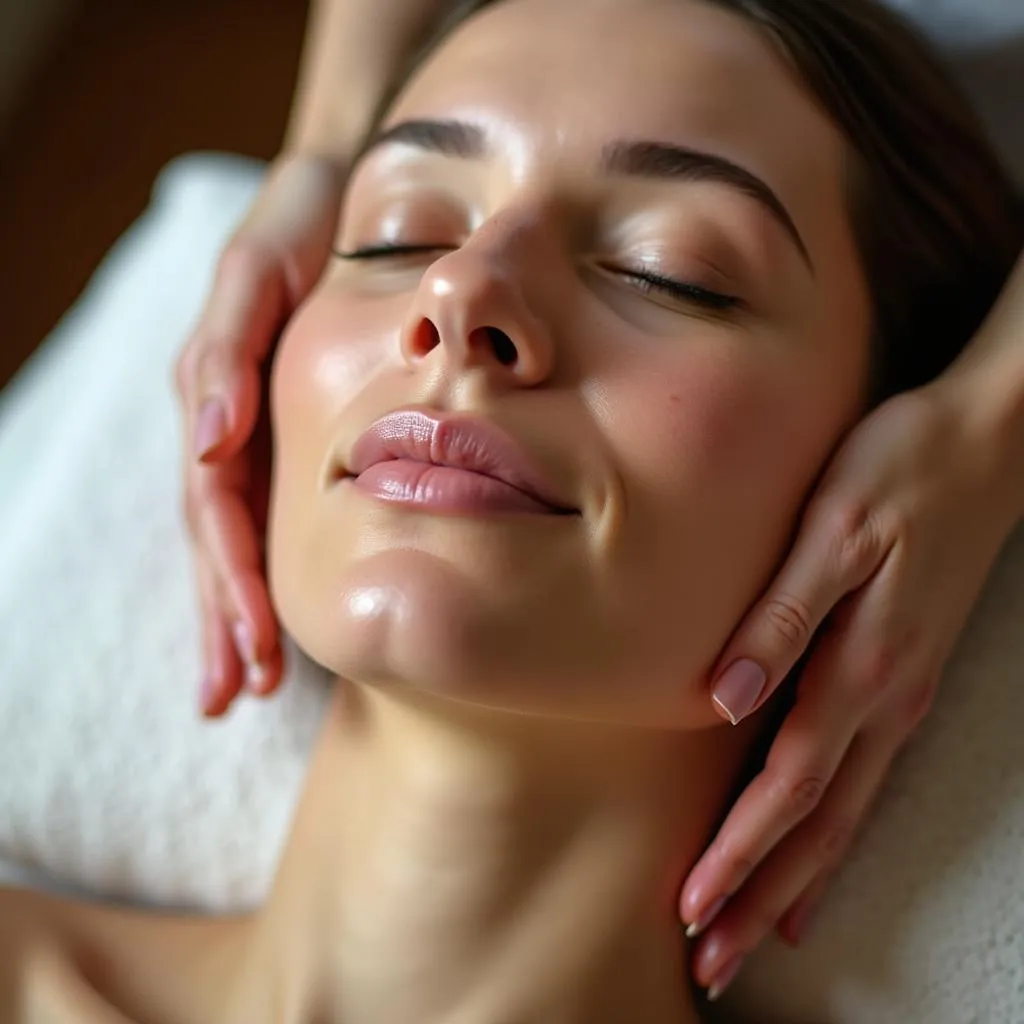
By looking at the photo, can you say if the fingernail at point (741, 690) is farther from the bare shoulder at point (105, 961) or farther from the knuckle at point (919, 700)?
the bare shoulder at point (105, 961)

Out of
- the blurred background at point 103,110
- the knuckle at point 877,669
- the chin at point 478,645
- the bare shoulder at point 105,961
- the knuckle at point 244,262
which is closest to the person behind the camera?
the chin at point 478,645

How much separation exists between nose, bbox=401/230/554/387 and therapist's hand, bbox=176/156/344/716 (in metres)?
0.28

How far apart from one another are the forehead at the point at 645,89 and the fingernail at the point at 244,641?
421mm

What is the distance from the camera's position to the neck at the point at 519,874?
79cm

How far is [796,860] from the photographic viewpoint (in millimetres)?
831

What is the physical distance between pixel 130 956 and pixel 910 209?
2.69 feet

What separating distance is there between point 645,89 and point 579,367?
0.20m

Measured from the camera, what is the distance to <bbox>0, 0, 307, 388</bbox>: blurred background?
6.15 feet

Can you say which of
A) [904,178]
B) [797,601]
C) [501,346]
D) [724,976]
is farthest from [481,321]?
[724,976]

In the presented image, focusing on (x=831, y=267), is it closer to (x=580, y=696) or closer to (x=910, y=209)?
(x=910, y=209)

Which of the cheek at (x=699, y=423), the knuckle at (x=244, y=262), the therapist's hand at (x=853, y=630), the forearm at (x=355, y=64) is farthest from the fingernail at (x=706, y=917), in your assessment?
the forearm at (x=355, y=64)

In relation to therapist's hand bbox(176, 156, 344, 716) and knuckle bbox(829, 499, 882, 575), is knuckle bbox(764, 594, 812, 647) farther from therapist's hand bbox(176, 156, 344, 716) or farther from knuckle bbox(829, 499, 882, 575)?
therapist's hand bbox(176, 156, 344, 716)

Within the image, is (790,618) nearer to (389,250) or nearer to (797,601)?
(797,601)

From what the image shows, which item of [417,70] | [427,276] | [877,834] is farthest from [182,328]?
[877,834]
